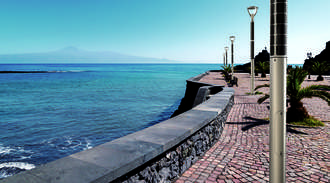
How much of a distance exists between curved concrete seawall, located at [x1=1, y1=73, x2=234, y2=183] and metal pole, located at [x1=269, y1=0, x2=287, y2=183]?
1586 mm

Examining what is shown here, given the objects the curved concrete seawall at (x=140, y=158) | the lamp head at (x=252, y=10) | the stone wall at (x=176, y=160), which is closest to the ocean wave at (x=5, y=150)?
the curved concrete seawall at (x=140, y=158)

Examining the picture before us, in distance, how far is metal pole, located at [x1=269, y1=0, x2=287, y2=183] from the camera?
2908mm

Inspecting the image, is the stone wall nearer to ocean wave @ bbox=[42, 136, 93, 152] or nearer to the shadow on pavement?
the shadow on pavement

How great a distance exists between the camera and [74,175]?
8.52 ft

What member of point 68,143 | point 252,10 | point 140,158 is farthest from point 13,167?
point 252,10

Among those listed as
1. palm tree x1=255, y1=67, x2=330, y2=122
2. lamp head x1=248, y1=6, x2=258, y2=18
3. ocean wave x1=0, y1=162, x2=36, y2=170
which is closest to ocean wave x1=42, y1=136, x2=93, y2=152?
ocean wave x1=0, y1=162, x2=36, y2=170

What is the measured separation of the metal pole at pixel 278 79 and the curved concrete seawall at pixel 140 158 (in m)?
1.59

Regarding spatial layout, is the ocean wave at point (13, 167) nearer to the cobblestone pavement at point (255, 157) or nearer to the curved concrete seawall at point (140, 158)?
the curved concrete seawall at point (140, 158)

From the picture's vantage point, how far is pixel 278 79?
2922 millimetres

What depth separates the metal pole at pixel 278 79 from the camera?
291cm

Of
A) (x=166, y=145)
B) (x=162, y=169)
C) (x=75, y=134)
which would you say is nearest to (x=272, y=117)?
(x=166, y=145)

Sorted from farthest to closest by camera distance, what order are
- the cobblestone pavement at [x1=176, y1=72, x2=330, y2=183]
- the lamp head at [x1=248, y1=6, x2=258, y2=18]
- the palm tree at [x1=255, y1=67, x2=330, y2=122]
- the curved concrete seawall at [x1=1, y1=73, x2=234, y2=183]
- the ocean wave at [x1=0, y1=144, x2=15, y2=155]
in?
the lamp head at [x1=248, y1=6, x2=258, y2=18] < the ocean wave at [x1=0, y1=144, x2=15, y2=155] < the palm tree at [x1=255, y1=67, x2=330, y2=122] < the cobblestone pavement at [x1=176, y1=72, x2=330, y2=183] < the curved concrete seawall at [x1=1, y1=73, x2=234, y2=183]

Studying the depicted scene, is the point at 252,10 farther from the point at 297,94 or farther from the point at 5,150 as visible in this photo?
the point at 5,150

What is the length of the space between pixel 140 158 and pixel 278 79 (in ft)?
6.82
